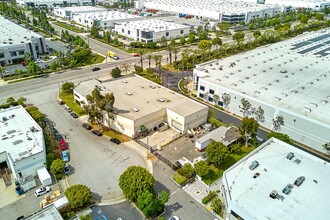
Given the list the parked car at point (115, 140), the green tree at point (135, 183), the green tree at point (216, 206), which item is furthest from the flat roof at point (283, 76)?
the green tree at point (135, 183)

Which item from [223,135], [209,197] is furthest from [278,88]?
[209,197]

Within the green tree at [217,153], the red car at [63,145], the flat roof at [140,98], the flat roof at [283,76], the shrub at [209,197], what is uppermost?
the flat roof at [283,76]

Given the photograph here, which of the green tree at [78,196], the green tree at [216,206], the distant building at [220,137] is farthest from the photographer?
the distant building at [220,137]

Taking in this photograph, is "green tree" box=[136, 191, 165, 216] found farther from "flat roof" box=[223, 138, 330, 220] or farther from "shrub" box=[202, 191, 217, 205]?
"flat roof" box=[223, 138, 330, 220]

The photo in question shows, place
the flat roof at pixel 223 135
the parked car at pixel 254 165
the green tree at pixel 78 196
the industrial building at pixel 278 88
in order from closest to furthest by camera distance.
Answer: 1. the green tree at pixel 78 196
2. the parked car at pixel 254 165
3. the flat roof at pixel 223 135
4. the industrial building at pixel 278 88

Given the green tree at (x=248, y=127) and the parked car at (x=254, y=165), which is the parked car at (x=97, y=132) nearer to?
the green tree at (x=248, y=127)

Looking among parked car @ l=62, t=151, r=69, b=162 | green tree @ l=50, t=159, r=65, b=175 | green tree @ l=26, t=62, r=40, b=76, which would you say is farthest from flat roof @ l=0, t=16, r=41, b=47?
green tree @ l=50, t=159, r=65, b=175

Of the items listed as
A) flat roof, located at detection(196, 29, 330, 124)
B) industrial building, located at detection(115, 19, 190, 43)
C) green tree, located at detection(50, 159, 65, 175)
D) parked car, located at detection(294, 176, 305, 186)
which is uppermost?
industrial building, located at detection(115, 19, 190, 43)
